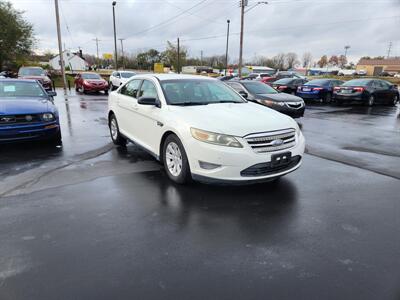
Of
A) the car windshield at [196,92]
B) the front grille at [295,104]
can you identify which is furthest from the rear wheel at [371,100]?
the car windshield at [196,92]

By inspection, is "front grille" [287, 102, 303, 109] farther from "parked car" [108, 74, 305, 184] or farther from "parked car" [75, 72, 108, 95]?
"parked car" [75, 72, 108, 95]

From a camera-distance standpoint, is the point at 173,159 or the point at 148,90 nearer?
the point at 173,159

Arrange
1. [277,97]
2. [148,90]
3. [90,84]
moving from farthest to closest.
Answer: [90,84] → [277,97] → [148,90]

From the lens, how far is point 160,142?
16.6 feet

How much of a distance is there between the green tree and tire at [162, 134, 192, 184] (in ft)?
133

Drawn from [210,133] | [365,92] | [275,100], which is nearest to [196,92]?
[210,133]

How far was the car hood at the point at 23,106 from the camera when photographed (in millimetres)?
6305

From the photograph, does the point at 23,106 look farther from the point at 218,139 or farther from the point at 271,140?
the point at 271,140

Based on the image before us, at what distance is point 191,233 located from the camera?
11.3ft

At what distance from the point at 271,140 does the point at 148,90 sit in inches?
104

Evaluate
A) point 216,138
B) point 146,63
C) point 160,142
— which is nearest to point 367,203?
point 216,138

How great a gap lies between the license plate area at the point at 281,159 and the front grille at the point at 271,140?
0.09 metres

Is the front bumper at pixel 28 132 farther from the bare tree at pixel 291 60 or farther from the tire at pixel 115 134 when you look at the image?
the bare tree at pixel 291 60

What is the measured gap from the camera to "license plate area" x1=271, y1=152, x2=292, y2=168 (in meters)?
4.21
